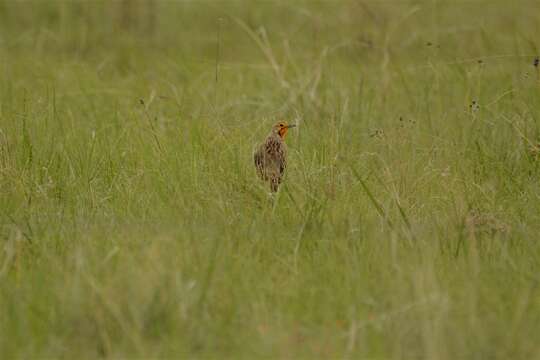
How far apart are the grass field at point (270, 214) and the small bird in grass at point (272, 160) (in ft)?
0.27

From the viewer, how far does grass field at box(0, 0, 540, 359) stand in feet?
13.0

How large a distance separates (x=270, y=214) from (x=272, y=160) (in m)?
0.60

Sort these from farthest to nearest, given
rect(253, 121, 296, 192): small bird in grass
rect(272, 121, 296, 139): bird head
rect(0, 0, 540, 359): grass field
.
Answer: rect(272, 121, 296, 139): bird head
rect(253, 121, 296, 192): small bird in grass
rect(0, 0, 540, 359): grass field

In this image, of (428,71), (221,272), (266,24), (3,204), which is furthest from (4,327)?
(266,24)

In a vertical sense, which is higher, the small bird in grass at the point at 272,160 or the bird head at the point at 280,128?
the bird head at the point at 280,128

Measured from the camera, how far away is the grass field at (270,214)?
398cm

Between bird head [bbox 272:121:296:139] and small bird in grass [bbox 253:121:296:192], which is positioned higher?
bird head [bbox 272:121:296:139]

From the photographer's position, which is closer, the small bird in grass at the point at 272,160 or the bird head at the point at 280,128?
the small bird in grass at the point at 272,160

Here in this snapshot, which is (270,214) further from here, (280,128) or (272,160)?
(280,128)

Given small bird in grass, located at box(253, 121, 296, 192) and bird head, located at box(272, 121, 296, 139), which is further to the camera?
bird head, located at box(272, 121, 296, 139)

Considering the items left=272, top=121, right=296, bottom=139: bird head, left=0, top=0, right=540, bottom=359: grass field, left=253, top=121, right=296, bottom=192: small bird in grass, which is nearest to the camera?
left=0, top=0, right=540, bottom=359: grass field

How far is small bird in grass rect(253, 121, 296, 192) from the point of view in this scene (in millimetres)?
5625

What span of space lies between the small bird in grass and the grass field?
81 millimetres

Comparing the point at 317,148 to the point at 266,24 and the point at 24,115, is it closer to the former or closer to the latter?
the point at 24,115
